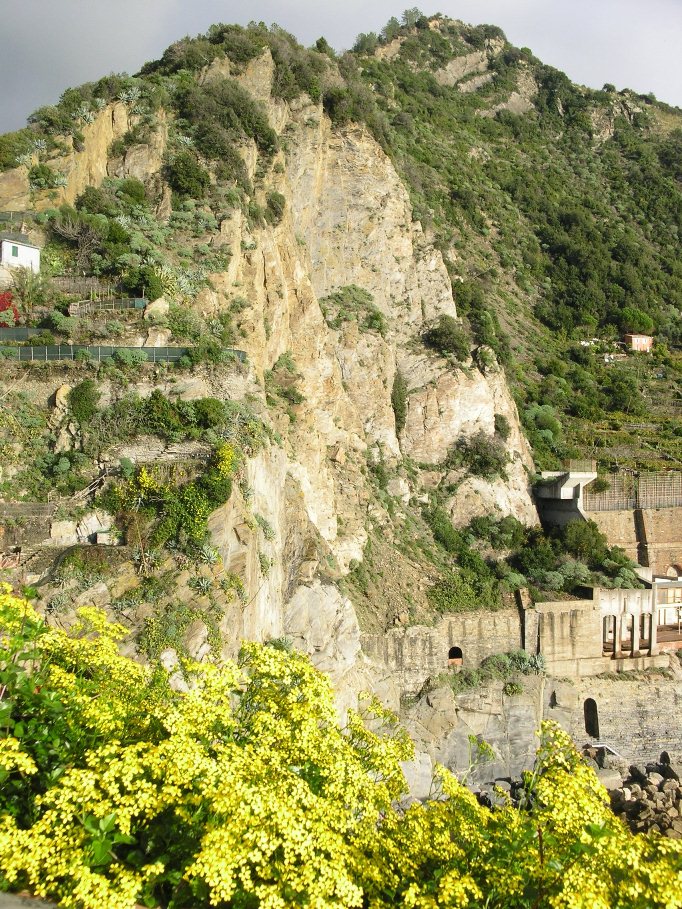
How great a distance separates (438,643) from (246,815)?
21362 mm

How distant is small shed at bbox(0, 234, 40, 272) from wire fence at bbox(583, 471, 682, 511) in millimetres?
28229

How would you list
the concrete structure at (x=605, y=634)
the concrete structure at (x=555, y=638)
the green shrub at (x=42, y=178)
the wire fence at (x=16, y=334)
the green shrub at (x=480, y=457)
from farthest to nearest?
the green shrub at (x=480, y=457)
the concrete structure at (x=605, y=634)
the concrete structure at (x=555, y=638)
the green shrub at (x=42, y=178)
the wire fence at (x=16, y=334)

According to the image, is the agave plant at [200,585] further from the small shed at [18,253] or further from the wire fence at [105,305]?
the small shed at [18,253]

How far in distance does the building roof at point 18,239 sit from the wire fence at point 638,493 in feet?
93.4

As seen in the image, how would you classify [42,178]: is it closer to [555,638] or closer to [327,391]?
[327,391]

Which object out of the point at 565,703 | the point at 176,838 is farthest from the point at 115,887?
the point at 565,703

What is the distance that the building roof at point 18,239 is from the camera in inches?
776

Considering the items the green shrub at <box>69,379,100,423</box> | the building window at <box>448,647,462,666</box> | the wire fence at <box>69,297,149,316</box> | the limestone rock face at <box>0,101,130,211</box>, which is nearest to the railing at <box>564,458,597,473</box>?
the building window at <box>448,647,462,666</box>

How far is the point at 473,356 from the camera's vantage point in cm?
3519

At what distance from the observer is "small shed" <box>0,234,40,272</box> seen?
761 inches

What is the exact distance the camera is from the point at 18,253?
19609 millimetres

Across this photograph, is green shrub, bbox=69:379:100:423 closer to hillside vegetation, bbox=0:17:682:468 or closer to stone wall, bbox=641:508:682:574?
hillside vegetation, bbox=0:17:682:468

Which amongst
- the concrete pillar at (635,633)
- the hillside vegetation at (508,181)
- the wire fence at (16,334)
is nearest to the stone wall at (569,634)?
the concrete pillar at (635,633)

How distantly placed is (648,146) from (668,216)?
549 inches
